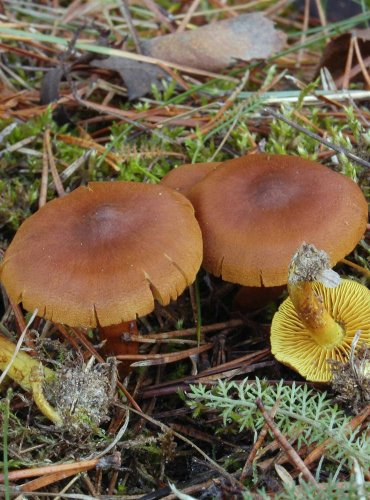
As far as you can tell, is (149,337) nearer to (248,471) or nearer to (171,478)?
(171,478)

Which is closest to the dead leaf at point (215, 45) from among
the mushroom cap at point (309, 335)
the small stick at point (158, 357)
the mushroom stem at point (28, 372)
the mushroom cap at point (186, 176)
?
the mushroom cap at point (186, 176)

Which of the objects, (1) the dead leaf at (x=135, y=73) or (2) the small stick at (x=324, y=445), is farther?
(1) the dead leaf at (x=135, y=73)

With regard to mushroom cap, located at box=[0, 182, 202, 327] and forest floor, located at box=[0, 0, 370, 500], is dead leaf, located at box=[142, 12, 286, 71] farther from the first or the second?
mushroom cap, located at box=[0, 182, 202, 327]

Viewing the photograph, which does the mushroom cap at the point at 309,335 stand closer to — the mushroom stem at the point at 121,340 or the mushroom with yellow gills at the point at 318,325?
the mushroom with yellow gills at the point at 318,325

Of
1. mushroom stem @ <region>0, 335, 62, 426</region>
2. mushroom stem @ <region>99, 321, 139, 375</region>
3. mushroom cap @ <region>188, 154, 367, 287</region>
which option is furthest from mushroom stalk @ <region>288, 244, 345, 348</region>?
mushroom stem @ <region>0, 335, 62, 426</region>

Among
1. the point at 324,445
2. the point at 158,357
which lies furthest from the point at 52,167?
the point at 324,445

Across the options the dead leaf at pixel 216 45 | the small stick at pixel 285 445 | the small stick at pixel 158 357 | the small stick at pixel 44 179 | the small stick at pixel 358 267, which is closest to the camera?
the small stick at pixel 285 445
